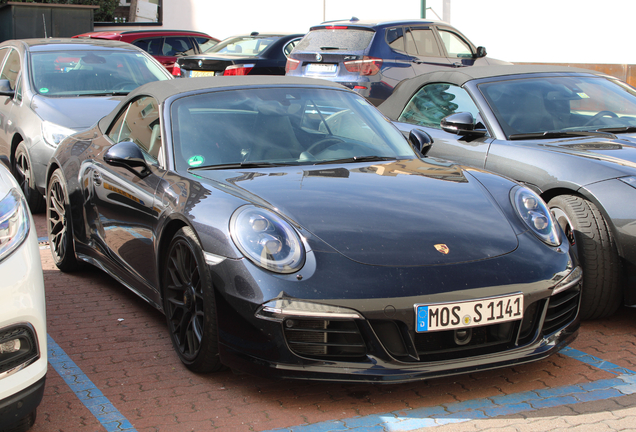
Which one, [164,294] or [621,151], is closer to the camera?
[164,294]

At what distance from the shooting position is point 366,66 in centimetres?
969

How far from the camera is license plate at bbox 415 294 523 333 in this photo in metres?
2.96

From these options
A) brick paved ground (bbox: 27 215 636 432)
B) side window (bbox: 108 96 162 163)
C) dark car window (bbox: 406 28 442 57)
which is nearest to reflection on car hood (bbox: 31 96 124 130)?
side window (bbox: 108 96 162 163)

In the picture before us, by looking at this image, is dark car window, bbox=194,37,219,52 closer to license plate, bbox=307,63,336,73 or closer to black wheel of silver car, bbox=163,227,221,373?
license plate, bbox=307,63,336,73

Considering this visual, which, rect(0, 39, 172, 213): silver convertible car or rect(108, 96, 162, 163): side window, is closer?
rect(108, 96, 162, 163): side window

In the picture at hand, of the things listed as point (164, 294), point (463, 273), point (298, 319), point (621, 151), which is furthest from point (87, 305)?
point (621, 151)

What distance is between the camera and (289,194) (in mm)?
3512

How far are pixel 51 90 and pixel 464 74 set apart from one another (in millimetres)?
4380

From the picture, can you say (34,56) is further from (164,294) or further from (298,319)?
(298,319)

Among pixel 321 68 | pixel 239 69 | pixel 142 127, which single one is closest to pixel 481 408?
pixel 142 127

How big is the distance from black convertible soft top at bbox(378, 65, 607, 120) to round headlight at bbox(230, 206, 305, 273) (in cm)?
291

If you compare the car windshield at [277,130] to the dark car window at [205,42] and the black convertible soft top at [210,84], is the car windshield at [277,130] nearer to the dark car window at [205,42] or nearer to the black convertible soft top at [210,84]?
the black convertible soft top at [210,84]

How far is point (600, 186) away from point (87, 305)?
3218 millimetres

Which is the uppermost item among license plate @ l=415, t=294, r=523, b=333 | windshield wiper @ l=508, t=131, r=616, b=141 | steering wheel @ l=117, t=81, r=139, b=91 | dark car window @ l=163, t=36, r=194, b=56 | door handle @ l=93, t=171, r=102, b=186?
dark car window @ l=163, t=36, r=194, b=56
